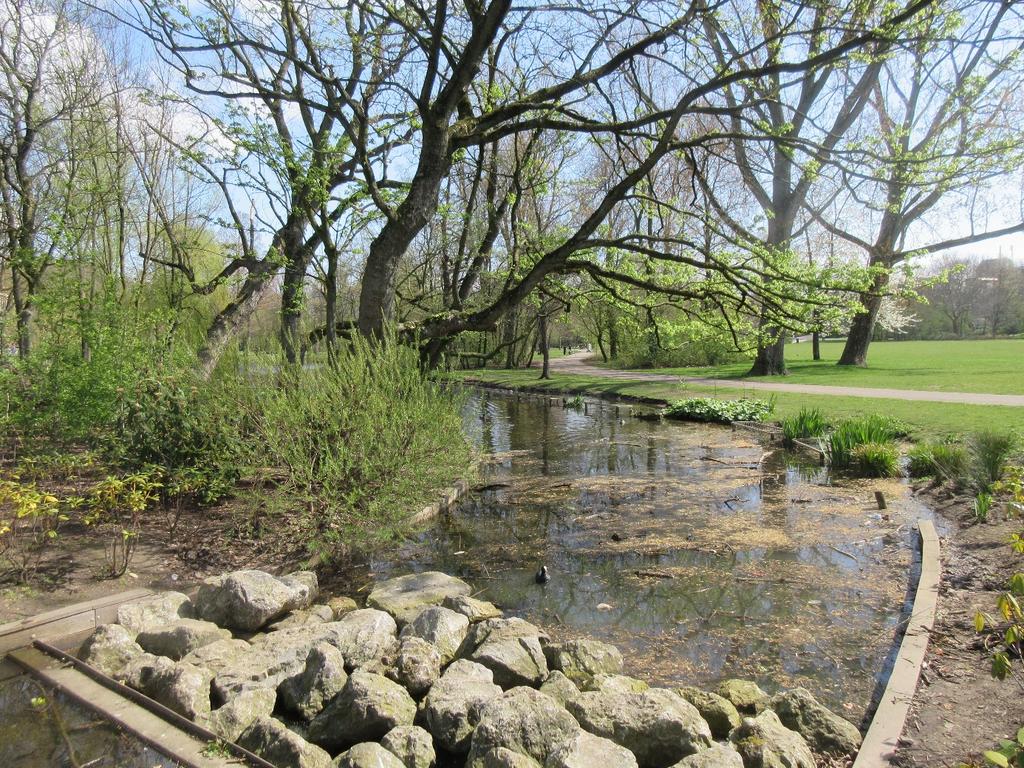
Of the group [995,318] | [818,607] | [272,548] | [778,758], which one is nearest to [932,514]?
[818,607]

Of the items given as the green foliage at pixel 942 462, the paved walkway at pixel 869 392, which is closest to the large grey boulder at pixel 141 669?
the green foliage at pixel 942 462

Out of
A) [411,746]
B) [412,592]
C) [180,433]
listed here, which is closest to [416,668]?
[411,746]

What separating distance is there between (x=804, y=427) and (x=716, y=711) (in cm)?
990

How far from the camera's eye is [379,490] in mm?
6582

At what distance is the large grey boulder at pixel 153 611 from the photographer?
481 centimetres

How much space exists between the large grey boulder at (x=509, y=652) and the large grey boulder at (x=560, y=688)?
5.8 inches

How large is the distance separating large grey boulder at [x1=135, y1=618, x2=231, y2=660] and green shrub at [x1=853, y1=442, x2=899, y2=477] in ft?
30.4

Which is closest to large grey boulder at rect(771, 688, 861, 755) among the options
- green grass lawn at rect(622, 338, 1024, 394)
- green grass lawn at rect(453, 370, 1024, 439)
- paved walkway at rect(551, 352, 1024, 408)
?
green grass lawn at rect(453, 370, 1024, 439)

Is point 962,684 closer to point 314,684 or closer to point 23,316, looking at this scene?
point 314,684

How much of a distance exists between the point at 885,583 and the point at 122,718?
603 cm

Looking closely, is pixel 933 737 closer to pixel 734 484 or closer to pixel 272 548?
pixel 272 548

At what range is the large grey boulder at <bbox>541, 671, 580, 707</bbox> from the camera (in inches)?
154

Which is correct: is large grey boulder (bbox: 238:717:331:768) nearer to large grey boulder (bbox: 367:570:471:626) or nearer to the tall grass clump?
large grey boulder (bbox: 367:570:471:626)

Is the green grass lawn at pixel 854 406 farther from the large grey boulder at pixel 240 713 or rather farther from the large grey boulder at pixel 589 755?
the large grey boulder at pixel 589 755
